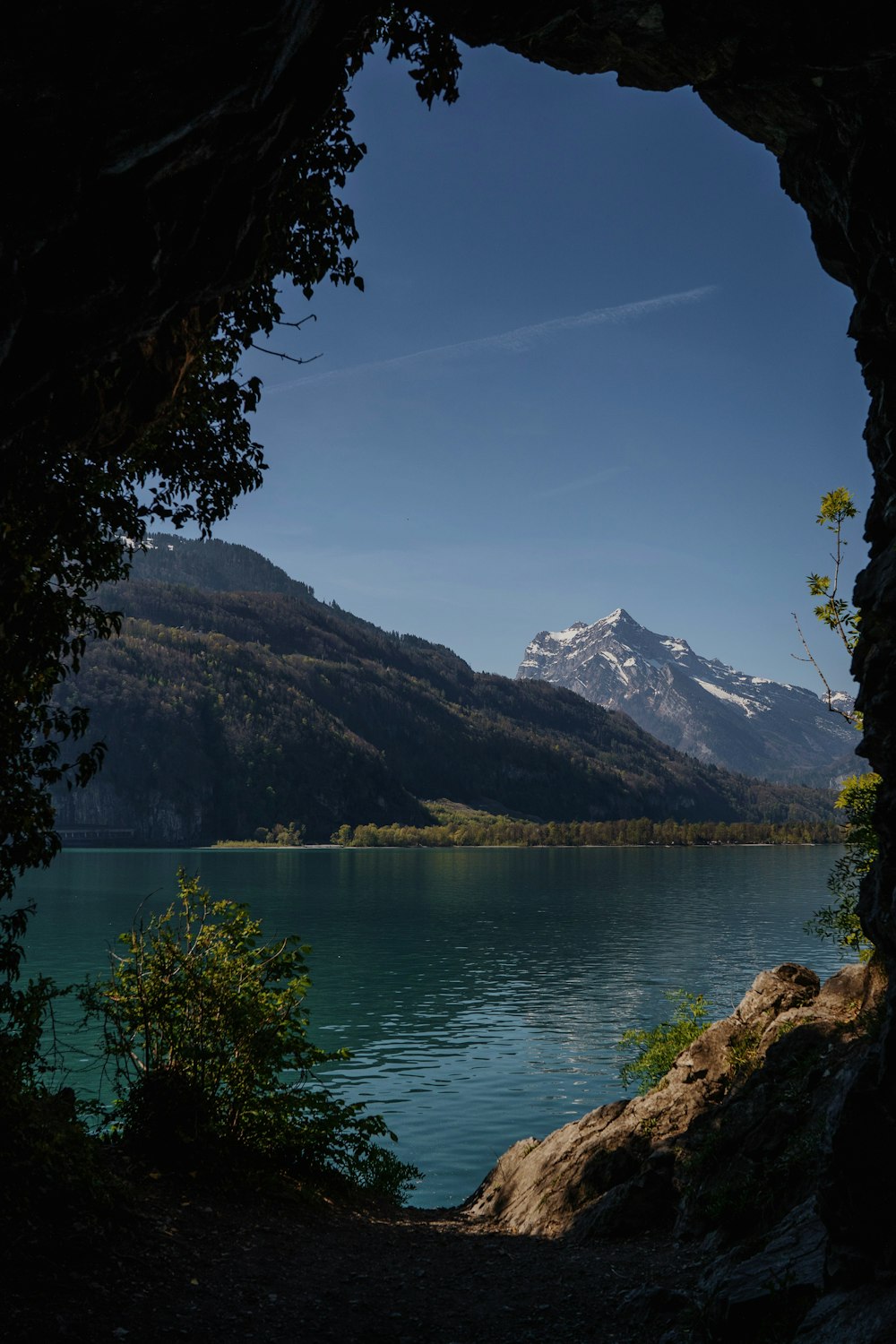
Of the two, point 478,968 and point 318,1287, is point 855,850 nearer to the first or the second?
point 318,1287

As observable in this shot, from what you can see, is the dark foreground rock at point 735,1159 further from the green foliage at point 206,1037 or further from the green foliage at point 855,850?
the green foliage at point 206,1037

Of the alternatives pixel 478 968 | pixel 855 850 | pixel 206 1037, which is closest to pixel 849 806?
pixel 855 850

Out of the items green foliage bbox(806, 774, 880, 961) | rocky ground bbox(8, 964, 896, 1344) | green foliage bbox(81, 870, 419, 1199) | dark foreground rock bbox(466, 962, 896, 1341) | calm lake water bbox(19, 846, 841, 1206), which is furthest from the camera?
calm lake water bbox(19, 846, 841, 1206)

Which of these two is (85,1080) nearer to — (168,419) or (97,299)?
(168,419)

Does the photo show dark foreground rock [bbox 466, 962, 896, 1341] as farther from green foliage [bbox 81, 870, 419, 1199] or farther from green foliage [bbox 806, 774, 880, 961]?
green foliage [bbox 81, 870, 419, 1199]

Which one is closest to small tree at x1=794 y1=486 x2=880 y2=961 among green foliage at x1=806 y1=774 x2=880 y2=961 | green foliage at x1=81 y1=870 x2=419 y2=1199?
green foliage at x1=806 y1=774 x2=880 y2=961

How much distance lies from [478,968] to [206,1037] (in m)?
51.0

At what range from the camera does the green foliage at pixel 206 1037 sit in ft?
44.7

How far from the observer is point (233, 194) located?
8.98 m

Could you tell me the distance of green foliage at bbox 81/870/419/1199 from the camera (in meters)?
13.6

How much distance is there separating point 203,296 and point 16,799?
638 cm

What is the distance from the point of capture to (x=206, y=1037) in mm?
14000

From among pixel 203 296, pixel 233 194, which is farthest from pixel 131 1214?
pixel 233 194

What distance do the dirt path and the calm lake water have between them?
9.19 meters
